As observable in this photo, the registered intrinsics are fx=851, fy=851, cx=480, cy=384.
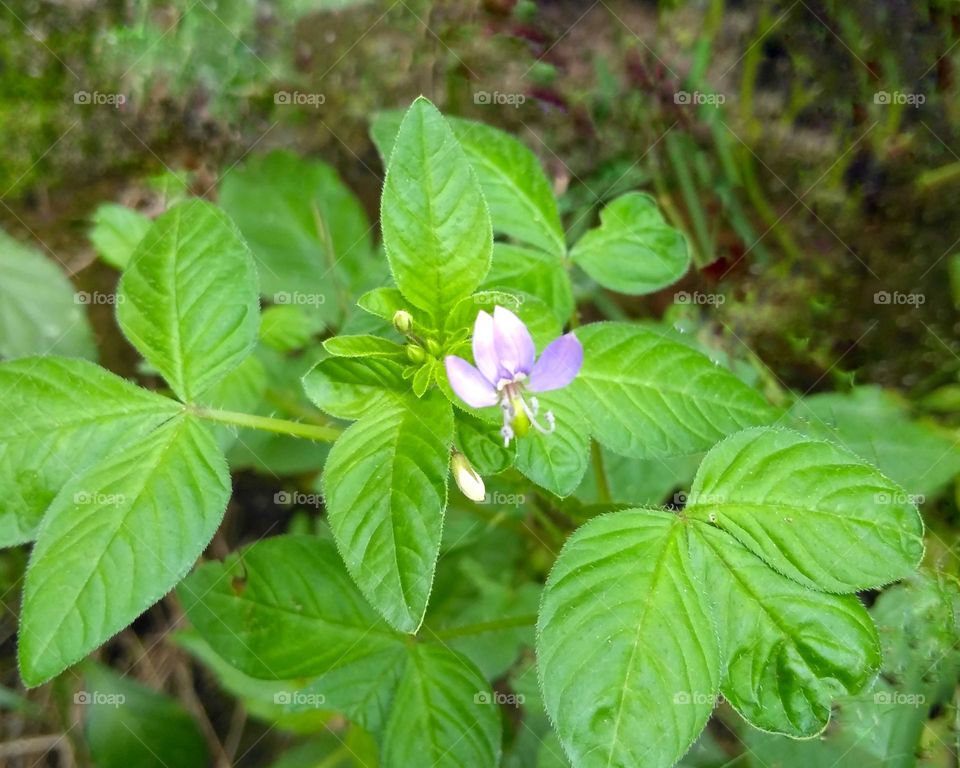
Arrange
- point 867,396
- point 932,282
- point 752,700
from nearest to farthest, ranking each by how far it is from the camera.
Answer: point 752,700, point 867,396, point 932,282

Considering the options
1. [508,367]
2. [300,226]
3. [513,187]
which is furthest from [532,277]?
[300,226]

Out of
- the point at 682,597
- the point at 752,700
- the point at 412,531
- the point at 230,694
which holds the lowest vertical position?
the point at 230,694

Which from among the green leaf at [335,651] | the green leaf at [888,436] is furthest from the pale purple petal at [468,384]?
the green leaf at [888,436]

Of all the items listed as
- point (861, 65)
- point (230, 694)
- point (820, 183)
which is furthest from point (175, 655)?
point (861, 65)

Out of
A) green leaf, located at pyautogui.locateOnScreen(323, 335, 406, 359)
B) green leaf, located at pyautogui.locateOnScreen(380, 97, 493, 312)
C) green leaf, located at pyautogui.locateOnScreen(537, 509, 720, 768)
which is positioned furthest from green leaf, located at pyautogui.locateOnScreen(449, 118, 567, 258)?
green leaf, located at pyautogui.locateOnScreen(537, 509, 720, 768)

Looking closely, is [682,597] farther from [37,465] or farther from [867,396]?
[867,396]

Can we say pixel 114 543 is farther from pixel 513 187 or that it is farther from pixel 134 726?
pixel 134 726

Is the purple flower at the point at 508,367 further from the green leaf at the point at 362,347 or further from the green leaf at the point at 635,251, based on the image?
the green leaf at the point at 635,251
